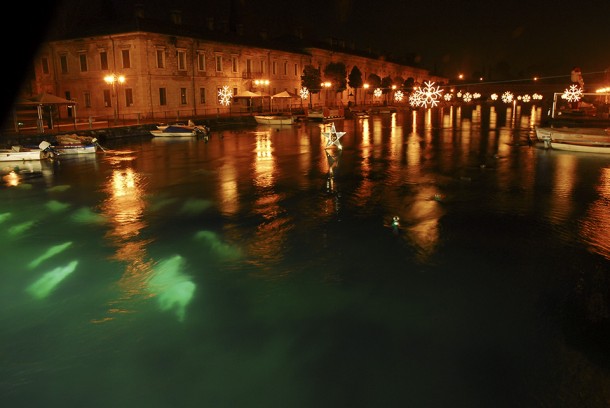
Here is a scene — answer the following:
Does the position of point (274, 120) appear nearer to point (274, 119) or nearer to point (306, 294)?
point (274, 119)

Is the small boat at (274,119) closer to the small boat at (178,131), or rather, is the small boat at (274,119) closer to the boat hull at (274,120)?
the boat hull at (274,120)

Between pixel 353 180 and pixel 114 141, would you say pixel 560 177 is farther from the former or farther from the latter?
pixel 114 141

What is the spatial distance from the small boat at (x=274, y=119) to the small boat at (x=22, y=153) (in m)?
23.5

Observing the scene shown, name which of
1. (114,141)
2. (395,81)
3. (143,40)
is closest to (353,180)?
(114,141)

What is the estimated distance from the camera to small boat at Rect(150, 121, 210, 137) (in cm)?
3416

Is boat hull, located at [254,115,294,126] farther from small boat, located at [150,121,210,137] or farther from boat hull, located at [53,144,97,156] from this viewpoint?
boat hull, located at [53,144,97,156]

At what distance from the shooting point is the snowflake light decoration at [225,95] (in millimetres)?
47516

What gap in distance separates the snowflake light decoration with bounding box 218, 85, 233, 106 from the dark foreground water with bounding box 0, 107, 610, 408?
31.0 meters

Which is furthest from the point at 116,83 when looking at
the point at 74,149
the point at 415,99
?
the point at 415,99

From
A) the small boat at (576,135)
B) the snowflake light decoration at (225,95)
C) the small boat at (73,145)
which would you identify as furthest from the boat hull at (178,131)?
the small boat at (576,135)

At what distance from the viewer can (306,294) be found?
881 cm

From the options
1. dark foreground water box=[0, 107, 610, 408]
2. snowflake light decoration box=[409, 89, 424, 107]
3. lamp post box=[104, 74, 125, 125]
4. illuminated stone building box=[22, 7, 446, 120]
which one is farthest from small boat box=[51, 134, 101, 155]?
snowflake light decoration box=[409, 89, 424, 107]

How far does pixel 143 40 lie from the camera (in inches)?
1580

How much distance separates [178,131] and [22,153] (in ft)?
38.1
